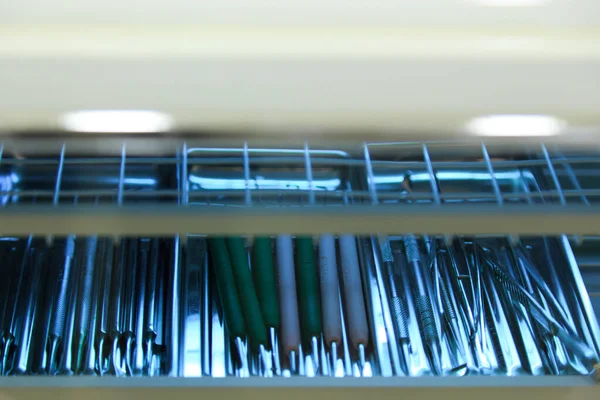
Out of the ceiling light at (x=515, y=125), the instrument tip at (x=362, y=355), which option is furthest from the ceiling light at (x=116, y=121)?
the instrument tip at (x=362, y=355)

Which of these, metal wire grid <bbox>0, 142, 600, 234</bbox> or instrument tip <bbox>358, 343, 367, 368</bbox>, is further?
instrument tip <bbox>358, 343, 367, 368</bbox>

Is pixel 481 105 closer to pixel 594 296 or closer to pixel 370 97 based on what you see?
pixel 370 97

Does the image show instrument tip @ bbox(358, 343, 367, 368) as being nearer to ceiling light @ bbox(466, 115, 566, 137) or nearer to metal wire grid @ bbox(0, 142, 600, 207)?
metal wire grid @ bbox(0, 142, 600, 207)

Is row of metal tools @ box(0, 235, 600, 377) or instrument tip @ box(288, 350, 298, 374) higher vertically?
row of metal tools @ box(0, 235, 600, 377)

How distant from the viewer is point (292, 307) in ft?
2.23

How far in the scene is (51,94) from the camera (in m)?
0.47

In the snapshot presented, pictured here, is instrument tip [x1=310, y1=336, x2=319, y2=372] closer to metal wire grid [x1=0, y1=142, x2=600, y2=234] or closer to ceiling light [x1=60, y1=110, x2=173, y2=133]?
metal wire grid [x1=0, y1=142, x2=600, y2=234]

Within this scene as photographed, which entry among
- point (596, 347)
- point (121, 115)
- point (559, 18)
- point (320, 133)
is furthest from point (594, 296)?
point (121, 115)

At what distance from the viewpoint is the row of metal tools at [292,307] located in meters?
0.64

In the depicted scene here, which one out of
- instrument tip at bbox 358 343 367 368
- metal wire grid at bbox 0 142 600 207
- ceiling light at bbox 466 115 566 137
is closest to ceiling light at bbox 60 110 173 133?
metal wire grid at bbox 0 142 600 207

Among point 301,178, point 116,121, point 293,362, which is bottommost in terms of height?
point 293,362

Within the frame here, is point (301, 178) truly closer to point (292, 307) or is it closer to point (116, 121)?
point (292, 307)

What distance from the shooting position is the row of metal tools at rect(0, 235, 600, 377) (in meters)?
0.64

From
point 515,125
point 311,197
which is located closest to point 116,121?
point 311,197
